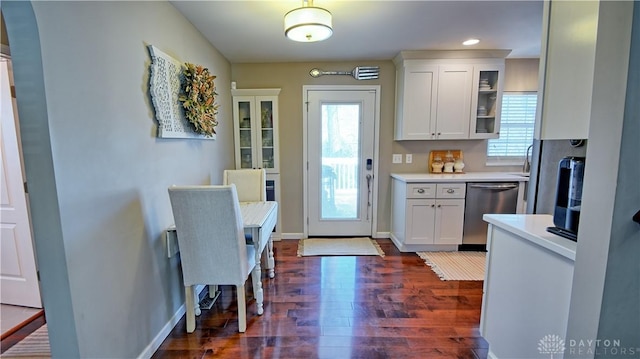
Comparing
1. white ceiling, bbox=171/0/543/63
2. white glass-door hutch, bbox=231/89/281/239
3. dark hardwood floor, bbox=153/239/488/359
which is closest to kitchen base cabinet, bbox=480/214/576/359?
dark hardwood floor, bbox=153/239/488/359

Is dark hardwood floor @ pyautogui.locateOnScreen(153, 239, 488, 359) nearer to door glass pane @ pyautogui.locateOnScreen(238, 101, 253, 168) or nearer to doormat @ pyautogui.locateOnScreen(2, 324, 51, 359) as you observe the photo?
doormat @ pyautogui.locateOnScreen(2, 324, 51, 359)

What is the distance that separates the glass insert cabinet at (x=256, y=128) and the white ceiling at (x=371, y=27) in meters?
0.46

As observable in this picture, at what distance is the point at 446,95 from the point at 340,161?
1563 millimetres

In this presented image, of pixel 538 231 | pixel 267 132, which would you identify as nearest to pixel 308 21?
pixel 538 231

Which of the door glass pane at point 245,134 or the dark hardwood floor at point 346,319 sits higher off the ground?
the door glass pane at point 245,134

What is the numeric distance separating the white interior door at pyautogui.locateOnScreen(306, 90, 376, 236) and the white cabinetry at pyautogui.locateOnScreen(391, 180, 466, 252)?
635mm

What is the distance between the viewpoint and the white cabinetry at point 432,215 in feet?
10.5

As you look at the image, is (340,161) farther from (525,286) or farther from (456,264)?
(525,286)

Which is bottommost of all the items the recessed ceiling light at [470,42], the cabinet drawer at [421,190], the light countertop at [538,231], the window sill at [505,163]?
the cabinet drawer at [421,190]

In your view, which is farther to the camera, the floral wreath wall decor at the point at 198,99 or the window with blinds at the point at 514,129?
the window with blinds at the point at 514,129

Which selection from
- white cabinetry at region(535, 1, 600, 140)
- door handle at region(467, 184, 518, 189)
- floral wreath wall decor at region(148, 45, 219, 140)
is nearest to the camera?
white cabinetry at region(535, 1, 600, 140)

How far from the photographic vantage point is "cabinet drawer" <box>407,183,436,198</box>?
10.4 feet

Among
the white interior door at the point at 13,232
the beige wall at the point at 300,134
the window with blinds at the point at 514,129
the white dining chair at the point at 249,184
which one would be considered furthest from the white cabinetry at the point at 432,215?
the white interior door at the point at 13,232

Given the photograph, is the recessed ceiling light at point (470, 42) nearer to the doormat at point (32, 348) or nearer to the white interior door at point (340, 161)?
the white interior door at point (340, 161)
